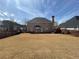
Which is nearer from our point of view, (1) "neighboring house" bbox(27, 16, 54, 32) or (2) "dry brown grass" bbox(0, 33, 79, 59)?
(2) "dry brown grass" bbox(0, 33, 79, 59)

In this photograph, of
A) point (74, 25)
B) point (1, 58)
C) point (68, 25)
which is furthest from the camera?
point (68, 25)

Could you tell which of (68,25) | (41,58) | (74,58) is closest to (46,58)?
(41,58)

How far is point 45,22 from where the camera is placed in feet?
166

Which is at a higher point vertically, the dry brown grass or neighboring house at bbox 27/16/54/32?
neighboring house at bbox 27/16/54/32

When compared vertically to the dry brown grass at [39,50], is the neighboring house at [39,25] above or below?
above

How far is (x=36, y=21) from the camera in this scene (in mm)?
50781

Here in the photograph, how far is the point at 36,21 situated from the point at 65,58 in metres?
44.2

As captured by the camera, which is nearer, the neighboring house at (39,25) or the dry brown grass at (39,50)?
the dry brown grass at (39,50)

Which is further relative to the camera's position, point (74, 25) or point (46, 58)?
point (74, 25)

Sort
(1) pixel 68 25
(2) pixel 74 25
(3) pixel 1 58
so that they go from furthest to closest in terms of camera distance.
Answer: (1) pixel 68 25
(2) pixel 74 25
(3) pixel 1 58

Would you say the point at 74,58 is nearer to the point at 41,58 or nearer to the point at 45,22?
→ the point at 41,58

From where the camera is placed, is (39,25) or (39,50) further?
(39,25)

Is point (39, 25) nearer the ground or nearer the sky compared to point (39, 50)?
nearer the sky

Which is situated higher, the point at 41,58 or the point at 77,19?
the point at 77,19
